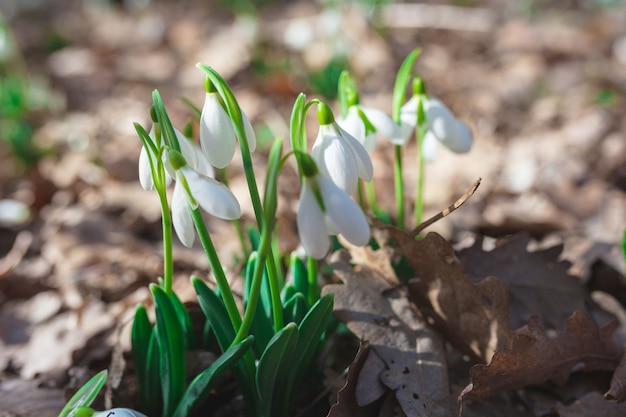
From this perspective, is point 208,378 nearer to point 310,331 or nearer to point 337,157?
point 310,331

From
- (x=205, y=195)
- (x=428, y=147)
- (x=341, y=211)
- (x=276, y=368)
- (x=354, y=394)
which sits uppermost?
(x=205, y=195)

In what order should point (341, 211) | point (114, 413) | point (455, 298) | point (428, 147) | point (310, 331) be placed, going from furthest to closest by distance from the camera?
1. point (428, 147)
2. point (455, 298)
3. point (310, 331)
4. point (114, 413)
5. point (341, 211)

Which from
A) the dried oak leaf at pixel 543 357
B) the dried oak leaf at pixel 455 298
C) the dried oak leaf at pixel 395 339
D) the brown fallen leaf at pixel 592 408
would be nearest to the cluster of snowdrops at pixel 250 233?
the dried oak leaf at pixel 395 339

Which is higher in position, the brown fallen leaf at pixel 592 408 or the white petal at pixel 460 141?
the white petal at pixel 460 141

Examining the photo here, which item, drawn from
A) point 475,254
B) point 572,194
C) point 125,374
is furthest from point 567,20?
point 125,374

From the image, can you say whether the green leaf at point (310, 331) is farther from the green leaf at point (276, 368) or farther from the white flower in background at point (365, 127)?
the white flower in background at point (365, 127)

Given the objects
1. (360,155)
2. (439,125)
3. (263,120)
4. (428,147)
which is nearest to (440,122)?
(439,125)
